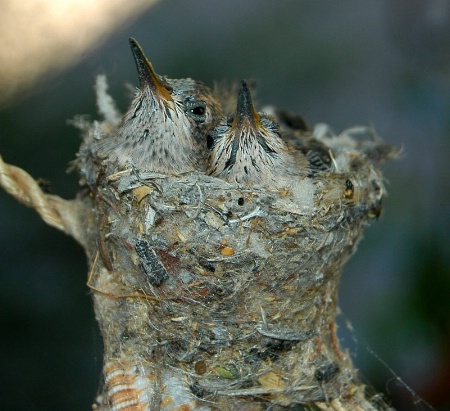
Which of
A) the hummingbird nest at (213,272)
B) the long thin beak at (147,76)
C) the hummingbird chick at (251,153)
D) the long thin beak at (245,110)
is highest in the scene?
the long thin beak at (147,76)

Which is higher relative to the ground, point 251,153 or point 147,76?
point 147,76

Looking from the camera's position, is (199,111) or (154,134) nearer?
(154,134)

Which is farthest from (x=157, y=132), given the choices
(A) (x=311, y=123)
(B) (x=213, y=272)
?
(A) (x=311, y=123)

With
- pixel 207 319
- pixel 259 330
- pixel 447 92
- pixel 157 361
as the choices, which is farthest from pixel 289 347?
pixel 447 92

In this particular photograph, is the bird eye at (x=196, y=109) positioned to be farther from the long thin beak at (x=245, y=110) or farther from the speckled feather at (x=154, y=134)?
the long thin beak at (x=245, y=110)

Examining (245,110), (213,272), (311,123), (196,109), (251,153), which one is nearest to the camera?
(213,272)

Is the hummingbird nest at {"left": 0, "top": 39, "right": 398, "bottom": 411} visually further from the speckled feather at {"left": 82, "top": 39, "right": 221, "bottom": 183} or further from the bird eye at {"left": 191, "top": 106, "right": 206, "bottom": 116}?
the bird eye at {"left": 191, "top": 106, "right": 206, "bottom": 116}

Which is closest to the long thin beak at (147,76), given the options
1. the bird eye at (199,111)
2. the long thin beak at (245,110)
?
the bird eye at (199,111)

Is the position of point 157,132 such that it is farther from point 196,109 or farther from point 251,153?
point 251,153
